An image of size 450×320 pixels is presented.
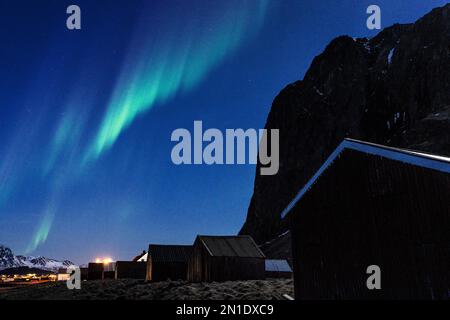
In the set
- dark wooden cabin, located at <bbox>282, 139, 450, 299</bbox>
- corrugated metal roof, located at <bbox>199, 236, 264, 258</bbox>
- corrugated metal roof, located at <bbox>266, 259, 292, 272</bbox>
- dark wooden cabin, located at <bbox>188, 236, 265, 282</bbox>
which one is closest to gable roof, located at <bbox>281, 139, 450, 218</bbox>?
dark wooden cabin, located at <bbox>282, 139, 450, 299</bbox>

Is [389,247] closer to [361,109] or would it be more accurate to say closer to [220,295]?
[220,295]

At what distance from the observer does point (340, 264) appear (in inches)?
710

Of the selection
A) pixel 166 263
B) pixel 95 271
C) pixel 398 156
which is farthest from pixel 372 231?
pixel 95 271

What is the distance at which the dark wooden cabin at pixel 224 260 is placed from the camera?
43.1 metres

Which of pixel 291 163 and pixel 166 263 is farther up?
pixel 291 163

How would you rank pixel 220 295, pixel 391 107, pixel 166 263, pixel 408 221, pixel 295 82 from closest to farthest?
pixel 408 221, pixel 220 295, pixel 166 263, pixel 391 107, pixel 295 82

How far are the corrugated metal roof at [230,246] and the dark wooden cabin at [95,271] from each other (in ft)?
101

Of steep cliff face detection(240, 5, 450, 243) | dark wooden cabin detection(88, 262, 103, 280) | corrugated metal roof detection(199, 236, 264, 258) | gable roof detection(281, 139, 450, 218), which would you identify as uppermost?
steep cliff face detection(240, 5, 450, 243)

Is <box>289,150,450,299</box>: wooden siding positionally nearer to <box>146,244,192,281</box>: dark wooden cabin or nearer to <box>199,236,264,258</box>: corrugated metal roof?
<box>199,236,264,258</box>: corrugated metal roof

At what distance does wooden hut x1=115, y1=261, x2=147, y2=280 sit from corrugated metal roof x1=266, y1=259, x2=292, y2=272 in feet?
64.6

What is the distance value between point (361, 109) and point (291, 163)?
28759 millimetres

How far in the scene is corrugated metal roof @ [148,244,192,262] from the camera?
52656 millimetres
